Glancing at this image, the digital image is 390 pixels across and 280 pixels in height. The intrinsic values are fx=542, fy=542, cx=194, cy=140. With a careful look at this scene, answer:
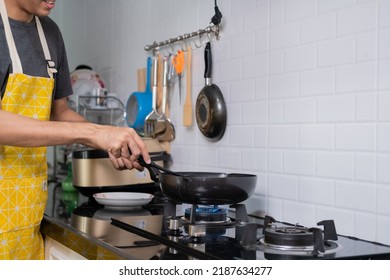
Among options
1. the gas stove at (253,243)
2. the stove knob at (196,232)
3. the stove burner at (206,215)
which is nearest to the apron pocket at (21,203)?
the gas stove at (253,243)

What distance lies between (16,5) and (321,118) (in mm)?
900

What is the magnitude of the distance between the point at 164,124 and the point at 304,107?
77cm

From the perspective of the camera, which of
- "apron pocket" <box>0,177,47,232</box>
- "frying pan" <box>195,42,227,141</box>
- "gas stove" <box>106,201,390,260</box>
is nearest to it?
"gas stove" <box>106,201,390,260</box>

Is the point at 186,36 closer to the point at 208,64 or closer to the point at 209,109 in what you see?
the point at 208,64

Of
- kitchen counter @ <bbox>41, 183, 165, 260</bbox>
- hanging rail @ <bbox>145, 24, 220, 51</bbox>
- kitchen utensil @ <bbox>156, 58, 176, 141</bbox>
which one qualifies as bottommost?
kitchen counter @ <bbox>41, 183, 165, 260</bbox>

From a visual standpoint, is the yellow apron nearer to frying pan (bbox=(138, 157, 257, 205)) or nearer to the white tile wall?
frying pan (bbox=(138, 157, 257, 205))

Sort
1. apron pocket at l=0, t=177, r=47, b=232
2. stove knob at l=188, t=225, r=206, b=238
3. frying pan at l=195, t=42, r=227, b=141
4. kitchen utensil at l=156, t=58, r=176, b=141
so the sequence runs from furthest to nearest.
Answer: kitchen utensil at l=156, t=58, r=176, b=141
frying pan at l=195, t=42, r=227, b=141
apron pocket at l=0, t=177, r=47, b=232
stove knob at l=188, t=225, r=206, b=238

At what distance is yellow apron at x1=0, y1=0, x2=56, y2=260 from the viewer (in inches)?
57.5

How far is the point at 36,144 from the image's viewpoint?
4.31ft

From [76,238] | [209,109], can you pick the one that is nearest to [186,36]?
[209,109]

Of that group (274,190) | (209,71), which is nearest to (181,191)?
(274,190)

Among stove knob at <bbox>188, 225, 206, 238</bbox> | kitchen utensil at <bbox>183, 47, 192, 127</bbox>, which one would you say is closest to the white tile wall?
kitchen utensil at <bbox>183, 47, 192, 127</bbox>

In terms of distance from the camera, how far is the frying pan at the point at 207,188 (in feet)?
4.38

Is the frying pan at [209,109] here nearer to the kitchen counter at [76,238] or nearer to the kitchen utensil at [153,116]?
the kitchen utensil at [153,116]
